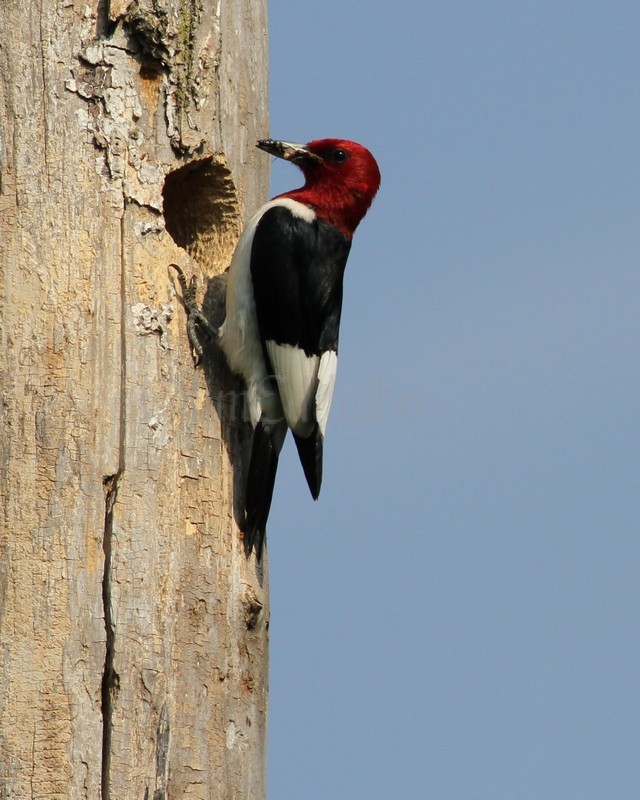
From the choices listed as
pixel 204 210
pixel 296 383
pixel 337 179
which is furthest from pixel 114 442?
pixel 337 179

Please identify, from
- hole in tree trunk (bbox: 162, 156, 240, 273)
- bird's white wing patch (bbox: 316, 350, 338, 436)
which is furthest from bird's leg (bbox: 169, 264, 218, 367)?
bird's white wing patch (bbox: 316, 350, 338, 436)

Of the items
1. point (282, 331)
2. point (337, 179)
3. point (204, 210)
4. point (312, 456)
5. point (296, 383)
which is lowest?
point (312, 456)

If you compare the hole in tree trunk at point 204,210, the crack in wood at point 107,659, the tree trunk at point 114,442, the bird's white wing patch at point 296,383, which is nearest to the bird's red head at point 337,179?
the hole in tree trunk at point 204,210

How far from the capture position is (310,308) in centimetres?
438

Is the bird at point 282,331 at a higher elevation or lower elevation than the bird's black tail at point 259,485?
higher

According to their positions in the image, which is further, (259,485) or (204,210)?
(204,210)

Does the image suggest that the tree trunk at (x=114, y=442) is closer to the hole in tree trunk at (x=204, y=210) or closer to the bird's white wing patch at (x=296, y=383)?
the hole in tree trunk at (x=204, y=210)

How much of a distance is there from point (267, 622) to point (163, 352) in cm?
83

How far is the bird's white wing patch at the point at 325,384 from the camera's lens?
4.22 metres

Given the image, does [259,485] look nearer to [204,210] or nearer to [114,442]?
[114,442]

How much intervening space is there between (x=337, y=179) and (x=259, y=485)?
1.45 m

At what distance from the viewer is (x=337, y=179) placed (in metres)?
4.83

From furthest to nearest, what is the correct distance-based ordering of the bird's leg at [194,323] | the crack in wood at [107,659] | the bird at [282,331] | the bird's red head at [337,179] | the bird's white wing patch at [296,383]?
1. the bird's red head at [337,179]
2. the bird's white wing patch at [296,383]
3. the bird at [282,331]
4. the bird's leg at [194,323]
5. the crack in wood at [107,659]

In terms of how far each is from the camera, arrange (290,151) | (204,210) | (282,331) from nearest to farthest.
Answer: (204,210) < (282,331) < (290,151)
